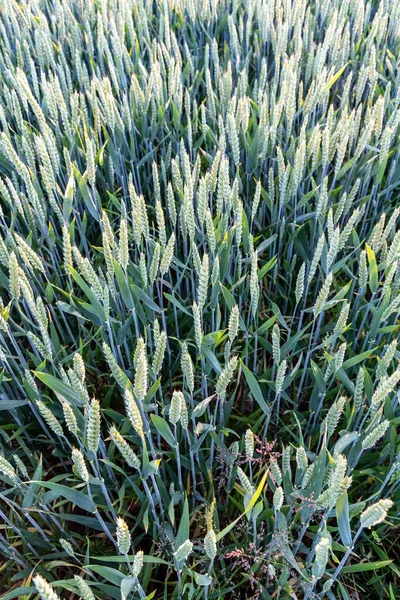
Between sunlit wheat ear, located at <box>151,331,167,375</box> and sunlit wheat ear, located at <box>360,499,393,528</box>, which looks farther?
sunlit wheat ear, located at <box>151,331,167,375</box>

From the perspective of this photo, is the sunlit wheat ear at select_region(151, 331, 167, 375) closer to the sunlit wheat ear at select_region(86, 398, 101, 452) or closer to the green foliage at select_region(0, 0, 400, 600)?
the green foliage at select_region(0, 0, 400, 600)

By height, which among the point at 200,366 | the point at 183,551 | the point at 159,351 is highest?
the point at 159,351

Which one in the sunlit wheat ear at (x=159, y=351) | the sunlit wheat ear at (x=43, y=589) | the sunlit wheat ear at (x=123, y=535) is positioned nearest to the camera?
the sunlit wheat ear at (x=43, y=589)

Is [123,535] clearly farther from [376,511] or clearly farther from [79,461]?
[376,511]

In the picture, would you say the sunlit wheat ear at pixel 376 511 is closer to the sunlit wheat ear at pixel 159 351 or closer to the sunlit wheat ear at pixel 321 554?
the sunlit wheat ear at pixel 321 554

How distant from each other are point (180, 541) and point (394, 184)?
2.95 feet

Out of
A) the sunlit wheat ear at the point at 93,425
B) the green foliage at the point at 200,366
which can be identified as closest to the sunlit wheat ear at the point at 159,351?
the green foliage at the point at 200,366

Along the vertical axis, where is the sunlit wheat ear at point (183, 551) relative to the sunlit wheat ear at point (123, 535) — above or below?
below

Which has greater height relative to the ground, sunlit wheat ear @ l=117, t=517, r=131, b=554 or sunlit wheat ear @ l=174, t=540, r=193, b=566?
sunlit wheat ear @ l=117, t=517, r=131, b=554

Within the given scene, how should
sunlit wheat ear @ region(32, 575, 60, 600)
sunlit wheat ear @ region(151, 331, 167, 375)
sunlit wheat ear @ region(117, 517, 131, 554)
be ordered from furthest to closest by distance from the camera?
sunlit wheat ear @ region(151, 331, 167, 375) < sunlit wheat ear @ region(117, 517, 131, 554) < sunlit wheat ear @ region(32, 575, 60, 600)

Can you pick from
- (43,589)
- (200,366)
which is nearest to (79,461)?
(43,589)

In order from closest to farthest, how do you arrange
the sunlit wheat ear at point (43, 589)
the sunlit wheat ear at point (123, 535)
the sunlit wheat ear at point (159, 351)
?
the sunlit wheat ear at point (43, 589)
the sunlit wheat ear at point (123, 535)
the sunlit wheat ear at point (159, 351)

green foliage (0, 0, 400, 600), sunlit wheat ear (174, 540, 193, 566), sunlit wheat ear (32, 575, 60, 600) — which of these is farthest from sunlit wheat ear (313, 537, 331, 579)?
sunlit wheat ear (32, 575, 60, 600)

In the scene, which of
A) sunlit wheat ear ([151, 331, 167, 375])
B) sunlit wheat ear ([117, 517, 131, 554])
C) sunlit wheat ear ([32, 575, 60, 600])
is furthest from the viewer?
sunlit wheat ear ([151, 331, 167, 375])
